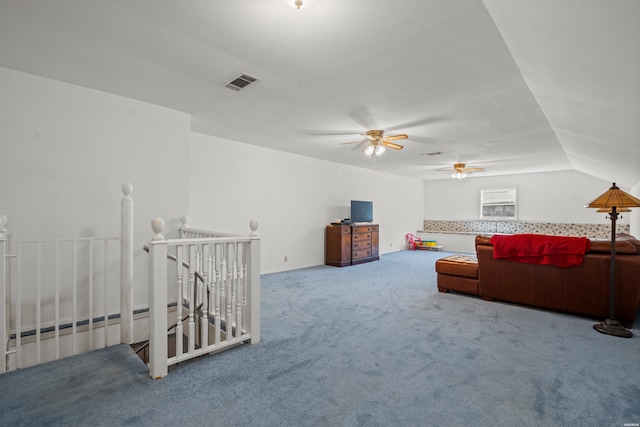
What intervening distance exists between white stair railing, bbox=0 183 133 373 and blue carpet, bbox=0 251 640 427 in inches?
18.7

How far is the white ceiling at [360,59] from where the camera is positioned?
1.79 m

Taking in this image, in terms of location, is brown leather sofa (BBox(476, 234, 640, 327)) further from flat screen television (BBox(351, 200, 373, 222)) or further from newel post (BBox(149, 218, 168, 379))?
newel post (BBox(149, 218, 168, 379))

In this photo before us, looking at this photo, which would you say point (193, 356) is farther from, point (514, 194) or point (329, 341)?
point (514, 194)

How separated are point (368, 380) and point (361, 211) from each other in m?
5.36

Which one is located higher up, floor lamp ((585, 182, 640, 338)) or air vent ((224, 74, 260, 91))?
air vent ((224, 74, 260, 91))

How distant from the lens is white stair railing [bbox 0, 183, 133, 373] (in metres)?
2.61

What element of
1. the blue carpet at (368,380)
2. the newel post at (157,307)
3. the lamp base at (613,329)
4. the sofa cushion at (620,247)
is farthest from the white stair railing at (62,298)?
the sofa cushion at (620,247)

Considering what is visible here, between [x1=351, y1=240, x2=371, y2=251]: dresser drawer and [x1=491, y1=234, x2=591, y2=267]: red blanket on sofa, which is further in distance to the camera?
[x1=351, y1=240, x2=371, y2=251]: dresser drawer

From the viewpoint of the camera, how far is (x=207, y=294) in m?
2.48

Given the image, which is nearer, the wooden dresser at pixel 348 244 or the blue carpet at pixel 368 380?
the blue carpet at pixel 368 380

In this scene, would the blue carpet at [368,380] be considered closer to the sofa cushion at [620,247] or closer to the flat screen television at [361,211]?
the sofa cushion at [620,247]

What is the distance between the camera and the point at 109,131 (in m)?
3.21

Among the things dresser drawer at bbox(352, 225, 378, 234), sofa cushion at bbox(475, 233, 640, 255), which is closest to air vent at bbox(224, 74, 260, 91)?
sofa cushion at bbox(475, 233, 640, 255)

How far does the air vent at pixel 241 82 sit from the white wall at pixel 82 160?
1.14 metres
